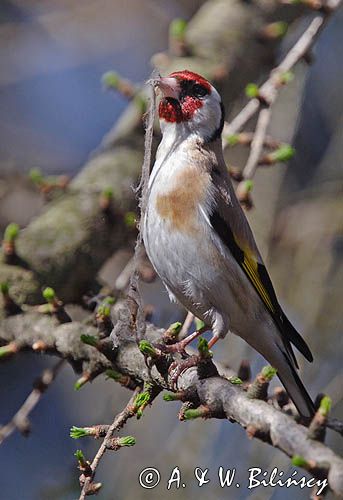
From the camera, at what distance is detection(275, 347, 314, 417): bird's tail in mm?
3075

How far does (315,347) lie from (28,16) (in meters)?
3.67

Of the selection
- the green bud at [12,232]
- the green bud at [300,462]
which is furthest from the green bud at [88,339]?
the green bud at [300,462]

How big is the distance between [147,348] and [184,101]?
1.42m

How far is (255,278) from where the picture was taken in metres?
3.40

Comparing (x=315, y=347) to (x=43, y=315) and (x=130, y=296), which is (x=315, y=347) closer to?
(x=43, y=315)

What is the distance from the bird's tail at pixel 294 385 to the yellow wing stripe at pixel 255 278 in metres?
0.21

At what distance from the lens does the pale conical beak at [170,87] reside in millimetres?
3463

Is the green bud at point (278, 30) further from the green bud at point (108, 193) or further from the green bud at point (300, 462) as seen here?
the green bud at point (300, 462)

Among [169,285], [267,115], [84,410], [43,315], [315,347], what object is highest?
[267,115]

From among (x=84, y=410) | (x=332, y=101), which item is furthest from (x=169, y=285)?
(x=332, y=101)

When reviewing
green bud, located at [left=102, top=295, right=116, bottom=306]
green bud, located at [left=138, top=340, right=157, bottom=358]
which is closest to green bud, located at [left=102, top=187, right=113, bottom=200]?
green bud, located at [left=102, top=295, right=116, bottom=306]

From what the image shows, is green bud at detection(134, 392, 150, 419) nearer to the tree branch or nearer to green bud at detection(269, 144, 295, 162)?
the tree branch

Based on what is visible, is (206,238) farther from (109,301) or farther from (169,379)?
(169,379)

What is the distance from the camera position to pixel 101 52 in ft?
21.4
